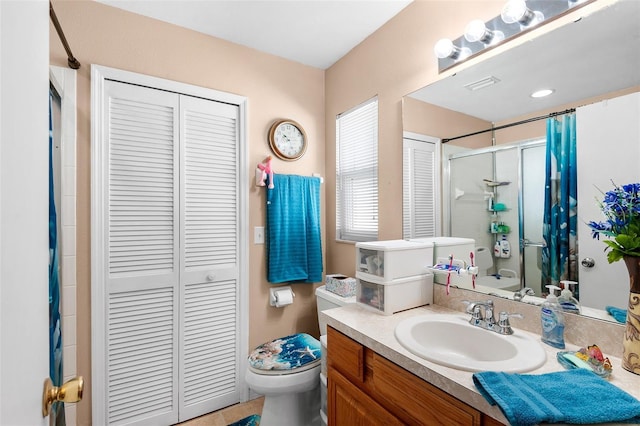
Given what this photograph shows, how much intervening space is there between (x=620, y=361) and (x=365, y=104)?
180 cm

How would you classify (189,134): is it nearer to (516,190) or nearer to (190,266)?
(190,266)

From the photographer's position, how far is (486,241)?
1.33m

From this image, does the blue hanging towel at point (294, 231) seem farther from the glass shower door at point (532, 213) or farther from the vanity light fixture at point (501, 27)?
the glass shower door at point (532, 213)

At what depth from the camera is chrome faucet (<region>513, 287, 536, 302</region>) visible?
116 centimetres

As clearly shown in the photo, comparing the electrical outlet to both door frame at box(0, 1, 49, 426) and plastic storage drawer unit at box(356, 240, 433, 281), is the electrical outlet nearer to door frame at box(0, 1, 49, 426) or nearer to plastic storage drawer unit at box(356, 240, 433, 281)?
plastic storage drawer unit at box(356, 240, 433, 281)

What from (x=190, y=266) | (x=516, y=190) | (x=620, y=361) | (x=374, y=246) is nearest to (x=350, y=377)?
(x=374, y=246)

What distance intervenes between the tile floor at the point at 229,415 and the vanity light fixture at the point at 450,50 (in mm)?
2410

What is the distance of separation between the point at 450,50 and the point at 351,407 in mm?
1693

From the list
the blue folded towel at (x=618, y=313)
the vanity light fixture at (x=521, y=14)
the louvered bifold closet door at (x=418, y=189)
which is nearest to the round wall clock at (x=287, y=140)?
the louvered bifold closet door at (x=418, y=189)

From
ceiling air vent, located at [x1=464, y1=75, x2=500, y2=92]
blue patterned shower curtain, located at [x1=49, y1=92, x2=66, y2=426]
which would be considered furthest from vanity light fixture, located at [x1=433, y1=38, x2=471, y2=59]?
blue patterned shower curtain, located at [x1=49, y1=92, x2=66, y2=426]

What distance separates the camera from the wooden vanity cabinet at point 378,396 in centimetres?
83

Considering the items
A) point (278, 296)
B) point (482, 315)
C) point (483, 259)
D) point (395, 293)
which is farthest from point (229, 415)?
point (483, 259)

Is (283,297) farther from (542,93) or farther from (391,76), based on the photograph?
(542,93)

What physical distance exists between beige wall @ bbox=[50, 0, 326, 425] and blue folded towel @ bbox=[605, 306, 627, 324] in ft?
5.71
